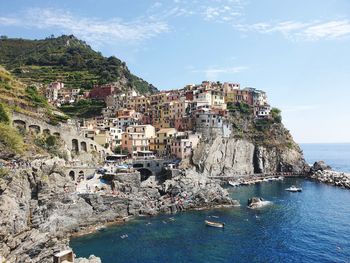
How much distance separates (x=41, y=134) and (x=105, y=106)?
152 ft

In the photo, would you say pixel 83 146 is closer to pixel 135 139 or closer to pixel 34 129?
→ pixel 34 129

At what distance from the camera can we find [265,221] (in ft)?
167

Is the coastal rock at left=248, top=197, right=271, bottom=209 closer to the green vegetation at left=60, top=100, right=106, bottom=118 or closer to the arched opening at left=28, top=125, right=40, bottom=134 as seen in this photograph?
the arched opening at left=28, top=125, right=40, bottom=134

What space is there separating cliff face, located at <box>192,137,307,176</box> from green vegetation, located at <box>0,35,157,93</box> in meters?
57.2

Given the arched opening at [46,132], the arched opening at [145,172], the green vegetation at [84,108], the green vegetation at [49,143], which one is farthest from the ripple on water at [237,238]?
the green vegetation at [84,108]

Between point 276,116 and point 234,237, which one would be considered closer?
point 234,237

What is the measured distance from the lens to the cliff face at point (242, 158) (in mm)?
82312

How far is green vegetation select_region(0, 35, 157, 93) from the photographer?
127m

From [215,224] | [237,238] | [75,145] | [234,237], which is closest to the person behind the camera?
[237,238]

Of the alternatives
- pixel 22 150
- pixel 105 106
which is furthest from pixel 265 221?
pixel 105 106

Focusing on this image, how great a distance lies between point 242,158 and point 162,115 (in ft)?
84.9

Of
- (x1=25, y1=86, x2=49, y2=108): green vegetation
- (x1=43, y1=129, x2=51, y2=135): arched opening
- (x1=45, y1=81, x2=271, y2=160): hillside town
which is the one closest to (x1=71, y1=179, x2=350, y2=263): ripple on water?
(x1=43, y1=129, x2=51, y2=135): arched opening

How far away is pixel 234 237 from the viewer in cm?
4378

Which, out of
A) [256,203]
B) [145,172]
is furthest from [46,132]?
[256,203]
